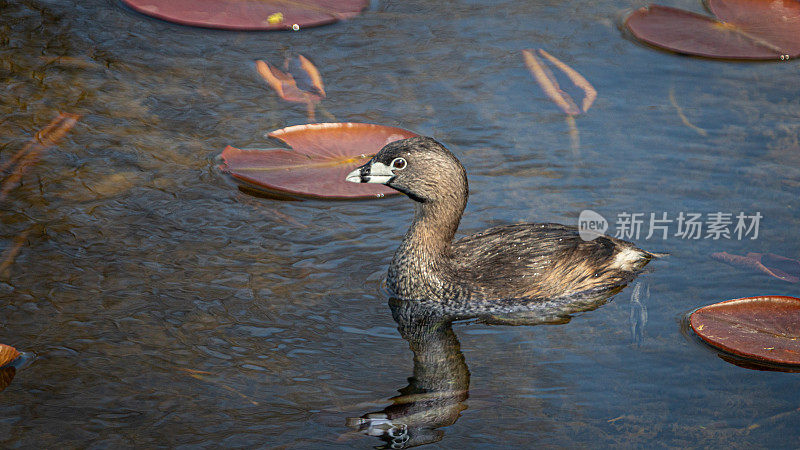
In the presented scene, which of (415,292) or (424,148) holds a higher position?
(424,148)

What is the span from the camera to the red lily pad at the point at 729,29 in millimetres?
8555

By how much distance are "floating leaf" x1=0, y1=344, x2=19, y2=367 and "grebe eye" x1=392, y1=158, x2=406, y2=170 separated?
91.6 inches

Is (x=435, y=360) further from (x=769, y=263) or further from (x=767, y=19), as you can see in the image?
(x=767, y=19)

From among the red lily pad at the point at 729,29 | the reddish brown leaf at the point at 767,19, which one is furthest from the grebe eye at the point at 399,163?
the reddish brown leaf at the point at 767,19

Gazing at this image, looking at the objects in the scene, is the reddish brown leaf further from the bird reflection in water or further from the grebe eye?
the grebe eye

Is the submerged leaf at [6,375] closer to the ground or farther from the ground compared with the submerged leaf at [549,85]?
closer to the ground

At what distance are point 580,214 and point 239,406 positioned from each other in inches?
117

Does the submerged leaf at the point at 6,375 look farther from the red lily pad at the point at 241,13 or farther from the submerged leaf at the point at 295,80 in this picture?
the red lily pad at the point at 241,13

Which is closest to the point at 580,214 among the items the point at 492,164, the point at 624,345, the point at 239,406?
the point at 492,164

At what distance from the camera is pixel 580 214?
6.69m

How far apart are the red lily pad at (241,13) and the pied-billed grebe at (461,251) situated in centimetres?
348

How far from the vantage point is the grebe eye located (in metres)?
5.82

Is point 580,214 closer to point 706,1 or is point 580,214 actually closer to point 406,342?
point 406,342

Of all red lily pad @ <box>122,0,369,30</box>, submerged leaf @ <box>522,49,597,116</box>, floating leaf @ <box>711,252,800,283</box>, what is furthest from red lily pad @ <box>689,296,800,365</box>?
red lily pad @ <box>122,0,369,30</box>
